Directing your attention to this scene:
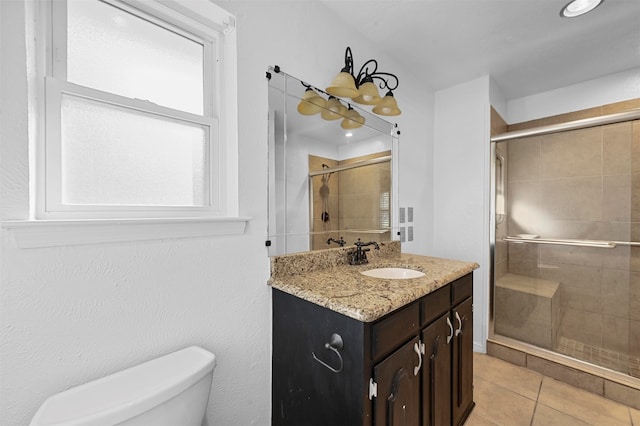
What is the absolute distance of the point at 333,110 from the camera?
1.57 m

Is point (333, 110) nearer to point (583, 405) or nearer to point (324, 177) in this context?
point (324, 177)

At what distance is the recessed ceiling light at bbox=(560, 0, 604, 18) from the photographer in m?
1.49

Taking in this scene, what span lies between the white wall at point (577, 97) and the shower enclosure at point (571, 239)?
65 cm

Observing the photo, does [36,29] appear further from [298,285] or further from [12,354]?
[298,285]

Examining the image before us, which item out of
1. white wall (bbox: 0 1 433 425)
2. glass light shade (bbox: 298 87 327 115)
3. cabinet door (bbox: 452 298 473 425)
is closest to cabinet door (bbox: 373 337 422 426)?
cabinet door (bbox: 452 298 473 425)

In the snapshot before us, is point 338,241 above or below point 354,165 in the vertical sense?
below

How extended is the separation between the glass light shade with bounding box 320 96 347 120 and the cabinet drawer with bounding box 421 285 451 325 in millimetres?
1083

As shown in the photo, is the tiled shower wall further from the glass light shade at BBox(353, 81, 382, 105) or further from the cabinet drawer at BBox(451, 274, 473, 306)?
the glass light shade at BBox(353, 81, 382, 105)

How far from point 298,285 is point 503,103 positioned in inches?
113

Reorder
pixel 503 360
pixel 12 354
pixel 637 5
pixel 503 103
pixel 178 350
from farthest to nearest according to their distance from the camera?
pixel 503 103
pixel 503 360
pixel 637 5
pixel 178 350
pixel 12 354

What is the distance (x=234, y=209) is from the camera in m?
1.15

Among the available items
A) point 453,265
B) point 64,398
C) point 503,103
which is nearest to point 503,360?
point 453,265

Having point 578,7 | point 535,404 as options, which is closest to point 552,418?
point 535,404

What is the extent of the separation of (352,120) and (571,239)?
201 centimetres
